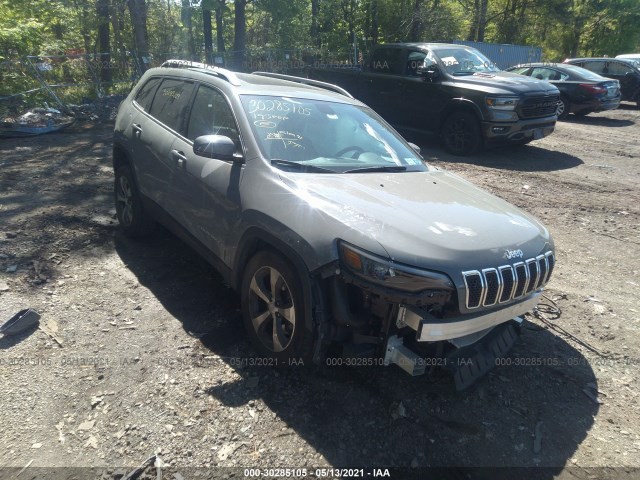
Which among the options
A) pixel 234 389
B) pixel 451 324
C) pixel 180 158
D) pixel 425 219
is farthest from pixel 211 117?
pixel 451 324

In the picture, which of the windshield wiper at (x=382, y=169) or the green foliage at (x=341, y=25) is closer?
the windshield wiper at (x=382, y=169)

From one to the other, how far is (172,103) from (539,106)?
755cm

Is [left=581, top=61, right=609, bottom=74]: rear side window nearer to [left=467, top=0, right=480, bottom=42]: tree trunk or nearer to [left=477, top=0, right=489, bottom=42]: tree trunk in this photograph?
[left=477, top=0, right=489, bottom=42]: tree trunk

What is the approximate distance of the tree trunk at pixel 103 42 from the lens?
48.8 ft

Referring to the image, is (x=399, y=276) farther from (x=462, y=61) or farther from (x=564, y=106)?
(x=564, y=106)

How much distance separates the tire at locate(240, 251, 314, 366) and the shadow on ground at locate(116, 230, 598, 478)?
186 mm

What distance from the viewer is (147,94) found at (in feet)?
16.6

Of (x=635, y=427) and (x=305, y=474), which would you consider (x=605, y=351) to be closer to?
(x=635, y=427)

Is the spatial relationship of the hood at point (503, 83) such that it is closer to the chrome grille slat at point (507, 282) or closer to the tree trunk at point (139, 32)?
the chrome grille slat at point (507, 282)

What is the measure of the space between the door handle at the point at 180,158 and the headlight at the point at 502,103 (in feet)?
22.5

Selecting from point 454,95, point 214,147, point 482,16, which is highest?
point 482,16

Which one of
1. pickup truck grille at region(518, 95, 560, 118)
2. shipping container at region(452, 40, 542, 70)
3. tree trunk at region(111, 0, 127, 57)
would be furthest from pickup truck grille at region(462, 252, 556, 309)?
shipping container at region(452, 40, 542, 70)

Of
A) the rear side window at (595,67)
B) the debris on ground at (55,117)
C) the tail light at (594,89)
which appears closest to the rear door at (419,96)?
the tail light at (594,89)

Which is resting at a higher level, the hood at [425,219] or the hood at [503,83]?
the hood at [503,83]
